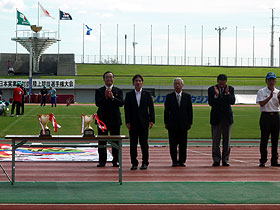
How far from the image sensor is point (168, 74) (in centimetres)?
9144

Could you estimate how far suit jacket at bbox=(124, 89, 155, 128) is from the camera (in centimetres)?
1145

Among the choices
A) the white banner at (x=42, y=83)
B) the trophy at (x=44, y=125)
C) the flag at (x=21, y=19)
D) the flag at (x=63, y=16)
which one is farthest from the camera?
the flag at (x=63, y=16)

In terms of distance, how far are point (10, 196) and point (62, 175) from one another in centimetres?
226

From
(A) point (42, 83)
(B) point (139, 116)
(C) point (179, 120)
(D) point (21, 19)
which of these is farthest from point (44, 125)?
(D) point (21, 19)

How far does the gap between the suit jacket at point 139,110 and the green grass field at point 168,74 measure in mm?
61657

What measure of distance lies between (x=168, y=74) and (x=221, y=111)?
7970cm

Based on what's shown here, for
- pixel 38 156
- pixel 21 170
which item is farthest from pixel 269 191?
pixel 38 156

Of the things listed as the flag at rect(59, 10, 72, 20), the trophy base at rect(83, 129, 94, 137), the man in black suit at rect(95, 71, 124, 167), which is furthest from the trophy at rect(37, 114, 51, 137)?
the flag at rect(59, 10, 72, 20)

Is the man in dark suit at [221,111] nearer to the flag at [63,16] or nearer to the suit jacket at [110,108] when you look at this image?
the suit jacket at [110,108]

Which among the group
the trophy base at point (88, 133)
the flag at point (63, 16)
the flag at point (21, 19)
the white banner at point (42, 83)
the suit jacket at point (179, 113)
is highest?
the flag at point (63, 16)

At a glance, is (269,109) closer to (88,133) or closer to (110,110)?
(110,110)

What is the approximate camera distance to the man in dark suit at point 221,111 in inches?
468

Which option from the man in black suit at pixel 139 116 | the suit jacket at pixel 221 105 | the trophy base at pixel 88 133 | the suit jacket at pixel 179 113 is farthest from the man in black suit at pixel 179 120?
the trophy base at pixel 88 133

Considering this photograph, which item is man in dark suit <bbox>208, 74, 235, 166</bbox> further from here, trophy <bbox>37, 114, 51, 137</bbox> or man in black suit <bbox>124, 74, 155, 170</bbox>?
trophy <bbox>37, 114, 51, 137</bbox>
